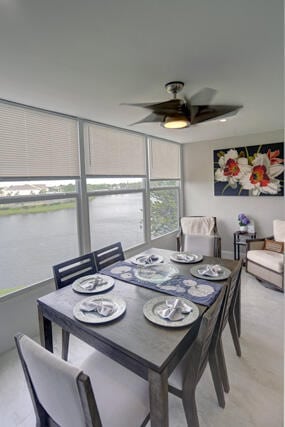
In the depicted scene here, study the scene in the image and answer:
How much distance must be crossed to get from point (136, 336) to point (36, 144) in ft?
7.12

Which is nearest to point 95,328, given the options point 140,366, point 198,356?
point 140,366

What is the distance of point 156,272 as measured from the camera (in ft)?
6.81

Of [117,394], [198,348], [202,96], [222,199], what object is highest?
[202,96]

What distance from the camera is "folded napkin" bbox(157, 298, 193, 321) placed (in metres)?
1.43

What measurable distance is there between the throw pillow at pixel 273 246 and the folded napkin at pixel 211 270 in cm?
199

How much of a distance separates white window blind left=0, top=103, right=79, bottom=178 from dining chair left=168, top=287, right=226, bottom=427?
7.07ft

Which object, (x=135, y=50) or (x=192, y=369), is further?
(x=135, y=50)

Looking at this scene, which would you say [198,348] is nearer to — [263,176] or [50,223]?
[50,223]

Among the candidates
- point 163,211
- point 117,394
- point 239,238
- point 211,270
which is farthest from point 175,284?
point 239,238

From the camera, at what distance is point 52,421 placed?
1.15m

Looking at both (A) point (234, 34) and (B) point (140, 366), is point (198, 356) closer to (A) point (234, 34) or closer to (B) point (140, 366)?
(B) point (140, 366)

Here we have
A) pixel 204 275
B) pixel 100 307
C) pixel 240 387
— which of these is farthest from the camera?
pixel 204 275

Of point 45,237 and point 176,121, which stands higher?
point 176,121

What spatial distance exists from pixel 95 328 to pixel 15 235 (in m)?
1.58
